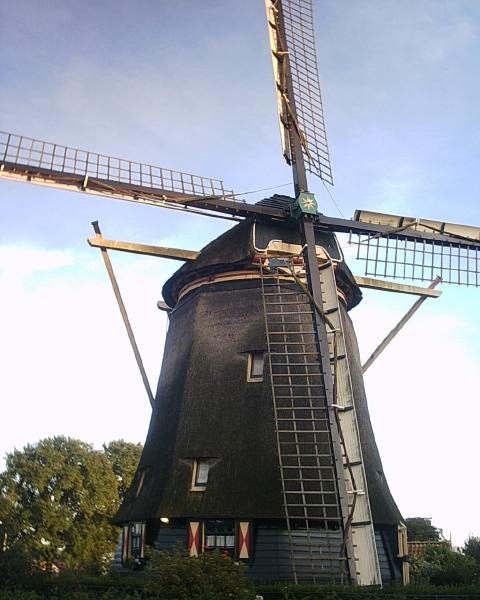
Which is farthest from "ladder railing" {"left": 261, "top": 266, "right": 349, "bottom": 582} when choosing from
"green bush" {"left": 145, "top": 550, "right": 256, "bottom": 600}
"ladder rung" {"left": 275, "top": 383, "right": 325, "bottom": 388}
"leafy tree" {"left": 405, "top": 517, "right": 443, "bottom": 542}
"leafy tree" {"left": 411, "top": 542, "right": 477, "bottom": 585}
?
"leafy tree" {"left": 405, "top": 517, "right": 443, "bottom": 542}

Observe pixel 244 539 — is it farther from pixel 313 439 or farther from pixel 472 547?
pixel 472 547

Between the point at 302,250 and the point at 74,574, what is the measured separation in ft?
25.5

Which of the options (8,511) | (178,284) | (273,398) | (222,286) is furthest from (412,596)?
(8,511)

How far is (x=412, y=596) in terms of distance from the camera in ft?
34.8

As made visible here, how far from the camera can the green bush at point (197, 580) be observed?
923 centimetres

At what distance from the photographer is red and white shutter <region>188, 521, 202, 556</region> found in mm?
12844

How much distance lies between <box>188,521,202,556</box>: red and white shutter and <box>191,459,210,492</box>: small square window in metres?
0.68

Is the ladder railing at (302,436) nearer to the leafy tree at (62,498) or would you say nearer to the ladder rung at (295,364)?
the ladder rung at (295,364)

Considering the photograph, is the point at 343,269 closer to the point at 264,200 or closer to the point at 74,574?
the point at 264,200

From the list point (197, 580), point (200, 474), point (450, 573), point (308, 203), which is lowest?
point (197, 580)

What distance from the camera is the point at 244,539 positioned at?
12.7 m

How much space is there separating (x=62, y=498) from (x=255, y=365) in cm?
2357

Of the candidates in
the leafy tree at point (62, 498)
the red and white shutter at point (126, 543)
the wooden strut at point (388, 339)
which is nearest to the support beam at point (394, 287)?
the wooden strut at point (388, 339)

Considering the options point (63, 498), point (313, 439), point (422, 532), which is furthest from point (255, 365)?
point (422, 532)
